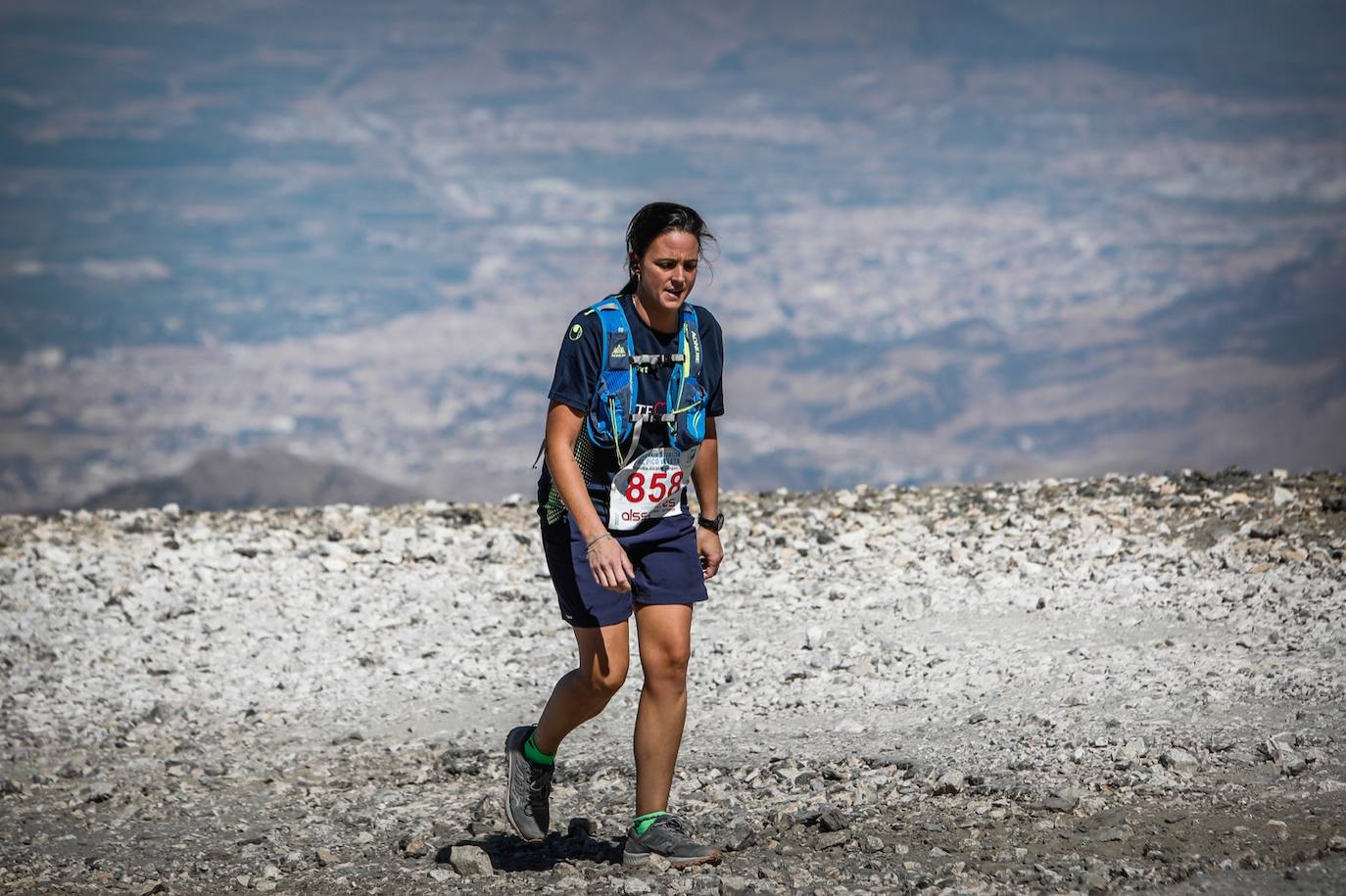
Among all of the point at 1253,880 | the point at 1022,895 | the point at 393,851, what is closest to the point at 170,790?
the point at 393,851

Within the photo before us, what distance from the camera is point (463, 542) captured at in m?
12.2

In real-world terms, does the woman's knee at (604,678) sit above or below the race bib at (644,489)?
below

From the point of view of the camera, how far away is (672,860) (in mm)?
5875

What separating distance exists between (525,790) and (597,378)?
2.07m

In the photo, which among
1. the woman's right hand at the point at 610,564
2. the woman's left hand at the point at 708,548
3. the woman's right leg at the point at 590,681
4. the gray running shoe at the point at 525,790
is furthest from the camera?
the gray running shoe at the point at 525,790

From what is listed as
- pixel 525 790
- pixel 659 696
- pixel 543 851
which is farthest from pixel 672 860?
A: pixel 543 851

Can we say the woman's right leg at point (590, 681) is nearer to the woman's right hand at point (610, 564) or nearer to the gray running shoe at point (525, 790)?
the gray running shoe at point (525, 790)

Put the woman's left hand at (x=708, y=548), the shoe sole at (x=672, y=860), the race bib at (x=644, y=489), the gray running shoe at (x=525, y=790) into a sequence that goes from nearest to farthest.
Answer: the race bib at (x=644, y=489) → the shoe sole at (x=672, y=860) → the woman's left hand at (x=708, y=548) → the gray running shoe at (x=525, y=790)

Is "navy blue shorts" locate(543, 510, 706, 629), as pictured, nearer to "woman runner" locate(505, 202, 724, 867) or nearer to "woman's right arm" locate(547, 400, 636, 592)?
"woman runner" locate(505, 202, 724, 867)

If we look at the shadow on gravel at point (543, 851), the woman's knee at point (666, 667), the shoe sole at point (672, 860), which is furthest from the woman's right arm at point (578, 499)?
the shadow on gravel at point (543, 851)

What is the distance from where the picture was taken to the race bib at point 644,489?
558 centimetres

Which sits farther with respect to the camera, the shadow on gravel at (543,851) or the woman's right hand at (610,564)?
the shadow on gravel at (543,851)

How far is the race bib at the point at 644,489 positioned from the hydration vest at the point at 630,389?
56 mm

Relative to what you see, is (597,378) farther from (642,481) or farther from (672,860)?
(672,860)
